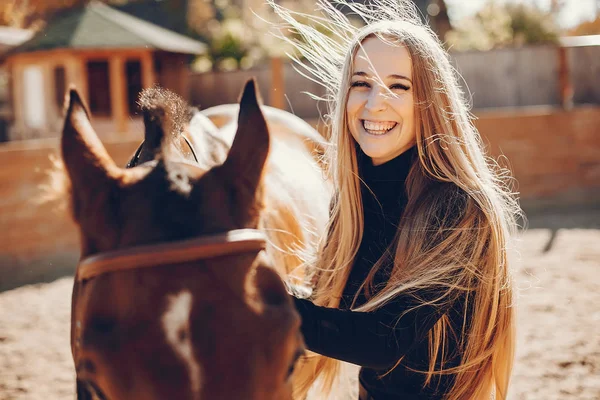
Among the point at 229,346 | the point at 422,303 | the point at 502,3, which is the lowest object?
the point at 422,303

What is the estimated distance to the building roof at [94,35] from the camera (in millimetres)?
13648

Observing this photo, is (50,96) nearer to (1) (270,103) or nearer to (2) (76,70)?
(2) (76,70)

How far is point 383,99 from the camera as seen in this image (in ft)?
5.60

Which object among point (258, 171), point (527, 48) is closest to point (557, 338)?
point (258, 171)

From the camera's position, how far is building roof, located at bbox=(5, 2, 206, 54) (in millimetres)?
13648

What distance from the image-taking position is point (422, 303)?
1.53 metres

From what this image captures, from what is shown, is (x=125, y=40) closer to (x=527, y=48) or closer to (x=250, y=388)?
(x=527, y=48)

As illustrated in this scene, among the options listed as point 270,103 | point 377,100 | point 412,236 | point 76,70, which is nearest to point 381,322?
point 412,236

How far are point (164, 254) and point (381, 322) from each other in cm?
71

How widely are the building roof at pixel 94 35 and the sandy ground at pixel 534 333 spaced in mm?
9444

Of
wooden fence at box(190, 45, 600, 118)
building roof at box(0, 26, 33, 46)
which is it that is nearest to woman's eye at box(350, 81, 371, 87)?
wooden fence at box(190, 45, 600, 118)

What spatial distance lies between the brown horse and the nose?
618 mm

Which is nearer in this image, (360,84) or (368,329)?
(368,329)

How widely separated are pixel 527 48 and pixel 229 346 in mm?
14603
